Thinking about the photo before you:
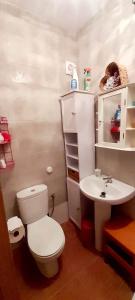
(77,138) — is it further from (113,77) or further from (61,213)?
(61,213)

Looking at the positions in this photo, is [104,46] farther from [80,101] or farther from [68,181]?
[68,181]

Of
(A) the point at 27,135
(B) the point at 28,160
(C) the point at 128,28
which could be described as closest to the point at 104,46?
(C) the point at 128,28

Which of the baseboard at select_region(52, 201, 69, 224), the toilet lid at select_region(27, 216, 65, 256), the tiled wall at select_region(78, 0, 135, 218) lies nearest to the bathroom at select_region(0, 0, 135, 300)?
the tiled wall at select_region(78, 0, 135, 218)

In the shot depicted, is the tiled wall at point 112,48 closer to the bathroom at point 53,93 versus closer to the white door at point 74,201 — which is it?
the bathroom at point 53,93

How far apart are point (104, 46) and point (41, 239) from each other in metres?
2.01

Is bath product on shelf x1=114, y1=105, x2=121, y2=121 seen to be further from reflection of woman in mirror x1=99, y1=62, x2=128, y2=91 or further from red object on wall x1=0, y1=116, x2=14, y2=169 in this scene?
red object on wall x1=0, y1=116, x2=14, y2=169

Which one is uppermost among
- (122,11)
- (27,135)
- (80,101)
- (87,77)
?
(122,11)

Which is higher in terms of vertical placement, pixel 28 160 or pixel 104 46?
pixel 104 46

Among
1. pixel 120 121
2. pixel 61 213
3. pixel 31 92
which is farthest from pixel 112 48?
pixel 61 213

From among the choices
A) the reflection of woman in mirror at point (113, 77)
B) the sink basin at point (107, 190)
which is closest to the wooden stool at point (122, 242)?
the sink basin at point (107, 190)

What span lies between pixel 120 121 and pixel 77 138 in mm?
504

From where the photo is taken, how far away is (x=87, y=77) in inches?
66.0

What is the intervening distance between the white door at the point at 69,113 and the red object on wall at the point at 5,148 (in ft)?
2.19

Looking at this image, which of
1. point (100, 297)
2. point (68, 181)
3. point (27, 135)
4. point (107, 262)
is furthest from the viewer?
point (68, 181)
